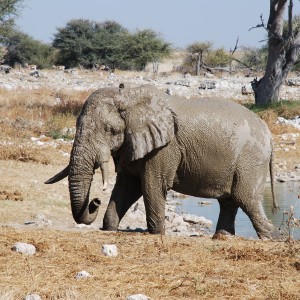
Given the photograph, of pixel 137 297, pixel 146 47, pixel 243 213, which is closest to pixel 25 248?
pixel 137 297

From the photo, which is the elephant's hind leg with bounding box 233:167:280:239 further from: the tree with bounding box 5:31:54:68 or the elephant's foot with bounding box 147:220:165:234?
the tree with bounding box 5:31:54:68

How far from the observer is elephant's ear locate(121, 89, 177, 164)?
363 inches

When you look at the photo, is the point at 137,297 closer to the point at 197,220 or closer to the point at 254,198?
the point at 254,198

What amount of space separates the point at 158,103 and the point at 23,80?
2903cm

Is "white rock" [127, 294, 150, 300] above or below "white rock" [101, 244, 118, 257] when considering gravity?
above

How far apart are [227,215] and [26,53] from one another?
2122 inches

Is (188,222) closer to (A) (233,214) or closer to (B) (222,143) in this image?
(A) (233,214)

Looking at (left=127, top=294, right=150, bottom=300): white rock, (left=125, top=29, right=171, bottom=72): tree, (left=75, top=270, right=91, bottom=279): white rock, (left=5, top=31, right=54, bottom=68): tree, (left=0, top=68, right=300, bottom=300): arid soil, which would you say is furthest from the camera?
(left=5, top=31, right=54, bottom=68): tree

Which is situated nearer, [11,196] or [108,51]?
[11,196]

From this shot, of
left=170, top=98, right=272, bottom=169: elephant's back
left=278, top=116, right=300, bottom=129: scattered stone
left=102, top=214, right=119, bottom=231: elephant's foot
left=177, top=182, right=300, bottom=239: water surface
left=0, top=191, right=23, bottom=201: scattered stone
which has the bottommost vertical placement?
left=177, top=182, right=300, bottom=239: water surface

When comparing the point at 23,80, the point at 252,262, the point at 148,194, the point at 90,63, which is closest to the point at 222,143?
the point at 148,194

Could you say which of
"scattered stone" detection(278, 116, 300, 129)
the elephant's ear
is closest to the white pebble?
the elephant's ear

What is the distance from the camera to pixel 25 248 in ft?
23.9

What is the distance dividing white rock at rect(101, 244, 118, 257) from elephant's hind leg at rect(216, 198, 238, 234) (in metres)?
3.17
